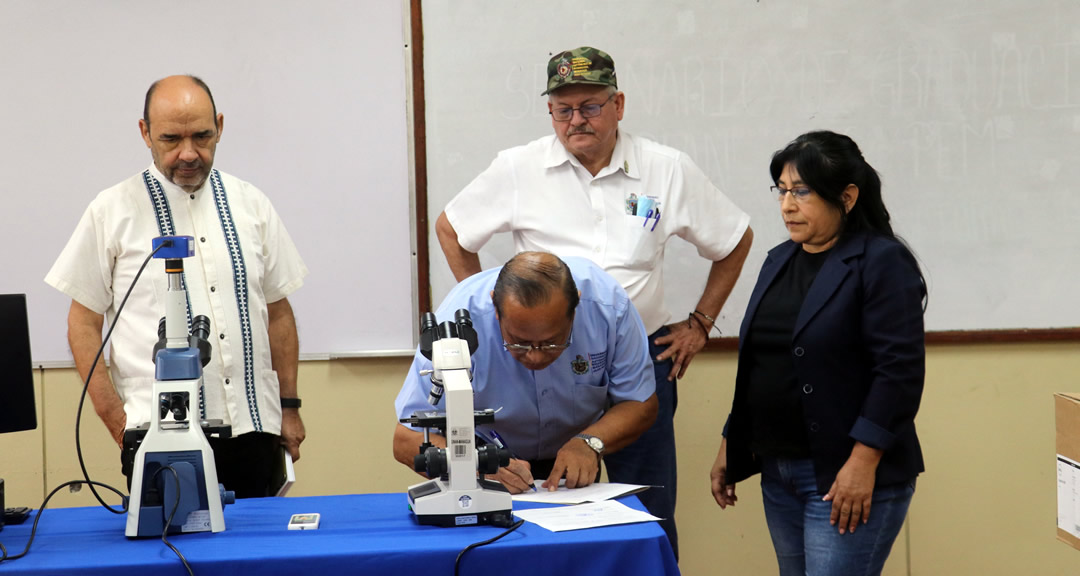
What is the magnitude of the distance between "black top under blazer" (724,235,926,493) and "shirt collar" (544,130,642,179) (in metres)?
0.82

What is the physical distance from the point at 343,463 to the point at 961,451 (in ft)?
7.24

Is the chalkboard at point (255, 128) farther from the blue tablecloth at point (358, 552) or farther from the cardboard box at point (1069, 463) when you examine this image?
the cardboard box at point (1069, 463)

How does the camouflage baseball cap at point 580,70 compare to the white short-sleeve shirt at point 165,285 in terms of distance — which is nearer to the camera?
the white short-sleeve shirt at point 165,285

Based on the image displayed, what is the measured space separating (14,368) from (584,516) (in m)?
1.15

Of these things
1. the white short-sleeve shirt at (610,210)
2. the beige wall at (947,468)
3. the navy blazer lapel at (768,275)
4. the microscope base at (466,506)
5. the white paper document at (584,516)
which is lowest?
the beige wall at (947,468)

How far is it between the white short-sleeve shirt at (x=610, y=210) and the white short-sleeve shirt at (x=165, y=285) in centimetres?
70

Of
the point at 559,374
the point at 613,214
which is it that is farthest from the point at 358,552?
the point at 613,214

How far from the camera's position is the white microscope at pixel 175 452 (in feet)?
5.43

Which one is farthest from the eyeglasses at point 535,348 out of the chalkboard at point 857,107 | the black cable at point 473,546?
the chalkboard at point 857,107

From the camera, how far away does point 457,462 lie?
1709 mm

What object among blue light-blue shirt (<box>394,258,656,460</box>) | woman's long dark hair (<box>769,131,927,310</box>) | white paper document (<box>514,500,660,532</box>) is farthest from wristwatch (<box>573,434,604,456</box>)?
woman's long dark hair (<box>769,131,927,310</box>)

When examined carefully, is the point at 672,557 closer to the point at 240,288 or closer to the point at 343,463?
the point at 240,288

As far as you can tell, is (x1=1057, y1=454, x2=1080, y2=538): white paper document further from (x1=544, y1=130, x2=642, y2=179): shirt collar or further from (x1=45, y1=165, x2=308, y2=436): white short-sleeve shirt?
(x1=45, y1=165, x2=308, y2=436): white short-sleeve shirt

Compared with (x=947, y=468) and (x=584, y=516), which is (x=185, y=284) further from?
(x=947, y=468)
